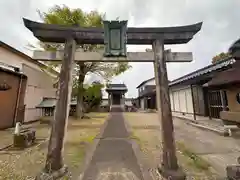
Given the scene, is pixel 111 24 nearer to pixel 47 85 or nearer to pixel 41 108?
pixel 41 108

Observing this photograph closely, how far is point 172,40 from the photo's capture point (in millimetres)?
3973

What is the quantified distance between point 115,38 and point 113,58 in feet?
1.81

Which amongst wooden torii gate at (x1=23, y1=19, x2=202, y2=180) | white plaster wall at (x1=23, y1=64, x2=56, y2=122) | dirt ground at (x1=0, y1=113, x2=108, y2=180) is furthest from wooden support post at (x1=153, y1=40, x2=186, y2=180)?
white plaster wall at (x1=23, y1=64, x2=56, y2=122)

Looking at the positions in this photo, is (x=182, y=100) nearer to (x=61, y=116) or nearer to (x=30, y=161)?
(x=61, y=116)

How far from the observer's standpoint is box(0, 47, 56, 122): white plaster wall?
11.2 meters

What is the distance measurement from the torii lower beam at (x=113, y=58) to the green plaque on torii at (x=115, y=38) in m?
0.15

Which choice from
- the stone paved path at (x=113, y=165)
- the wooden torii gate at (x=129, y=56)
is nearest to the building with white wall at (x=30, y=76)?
the wooden torii gate at (x=129, y=56)

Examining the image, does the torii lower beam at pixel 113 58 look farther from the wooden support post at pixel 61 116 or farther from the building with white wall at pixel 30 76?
the building with white wall at pixel 30 76

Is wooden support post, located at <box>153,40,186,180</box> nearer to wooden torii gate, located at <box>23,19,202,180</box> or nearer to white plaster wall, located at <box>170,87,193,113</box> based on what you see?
wooden torii gate, located at <box>23,19,202,180</box>

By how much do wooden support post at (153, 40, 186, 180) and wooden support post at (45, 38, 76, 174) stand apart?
2280mm

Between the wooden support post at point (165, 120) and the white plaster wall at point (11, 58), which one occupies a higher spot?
the white plaster wall at point (11, 58)

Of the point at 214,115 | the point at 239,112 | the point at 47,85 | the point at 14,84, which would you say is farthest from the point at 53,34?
the point at 47,85

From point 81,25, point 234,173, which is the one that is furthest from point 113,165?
point 81,25

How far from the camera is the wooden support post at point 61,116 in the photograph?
3062mm
